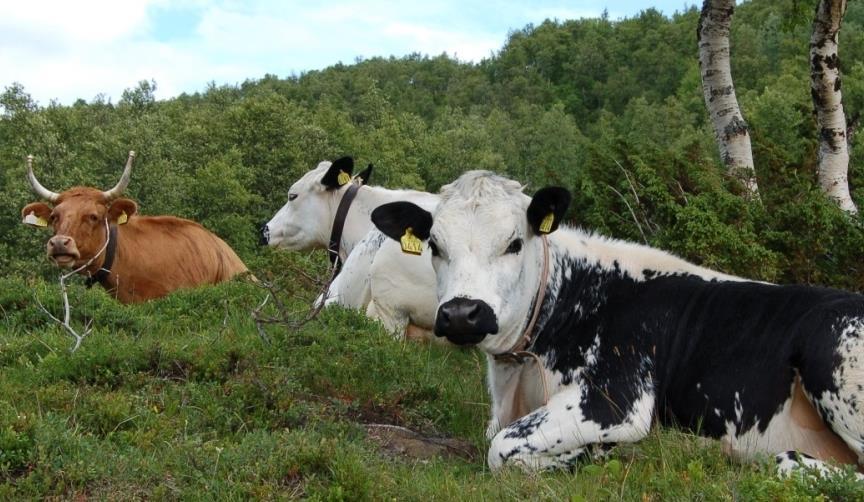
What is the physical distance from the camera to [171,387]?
22.5 ft

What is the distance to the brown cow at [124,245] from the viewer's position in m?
12.6

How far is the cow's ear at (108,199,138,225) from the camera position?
43.4ft

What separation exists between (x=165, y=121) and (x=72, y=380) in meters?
56.7

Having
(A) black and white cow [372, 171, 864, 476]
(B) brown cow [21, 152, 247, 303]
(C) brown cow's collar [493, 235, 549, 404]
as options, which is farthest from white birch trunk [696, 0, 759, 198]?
(B) brown cow [21, 152, 247, 303]

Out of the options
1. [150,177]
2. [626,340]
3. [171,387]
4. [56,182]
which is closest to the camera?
[626,340]

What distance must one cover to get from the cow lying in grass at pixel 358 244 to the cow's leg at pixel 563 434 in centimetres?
215

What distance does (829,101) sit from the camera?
1143cm

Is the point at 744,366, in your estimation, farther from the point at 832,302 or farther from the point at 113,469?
the point at 113,469

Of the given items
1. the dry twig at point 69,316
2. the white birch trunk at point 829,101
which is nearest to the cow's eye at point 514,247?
the dry twig at point 69,316

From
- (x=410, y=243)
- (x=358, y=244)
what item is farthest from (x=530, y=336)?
(x=358, y=244)

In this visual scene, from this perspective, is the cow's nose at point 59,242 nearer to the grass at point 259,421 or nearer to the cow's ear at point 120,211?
the cow's ear at point 120,211

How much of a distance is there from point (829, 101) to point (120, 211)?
927 cm

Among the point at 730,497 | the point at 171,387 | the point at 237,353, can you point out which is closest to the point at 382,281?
the point at 237,353

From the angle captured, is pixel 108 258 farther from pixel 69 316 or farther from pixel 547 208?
pixel 547 208
